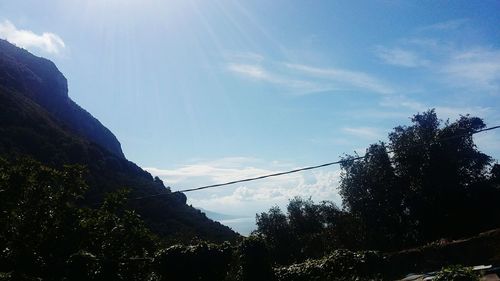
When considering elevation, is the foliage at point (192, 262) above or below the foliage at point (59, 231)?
below

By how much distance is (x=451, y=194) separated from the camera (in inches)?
1455

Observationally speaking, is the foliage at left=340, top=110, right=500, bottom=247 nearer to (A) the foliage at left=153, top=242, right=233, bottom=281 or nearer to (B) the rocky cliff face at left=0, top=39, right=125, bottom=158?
(A) the foliage at left=153, top=242, right=233, bottom=281

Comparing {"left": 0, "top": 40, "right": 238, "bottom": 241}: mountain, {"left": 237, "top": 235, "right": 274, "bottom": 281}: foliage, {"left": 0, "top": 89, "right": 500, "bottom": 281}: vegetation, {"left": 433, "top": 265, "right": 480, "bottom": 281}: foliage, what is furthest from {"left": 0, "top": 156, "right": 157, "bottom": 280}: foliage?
{"left": 0, "top": 40, "right": 238, "bottom": 241}: mountain

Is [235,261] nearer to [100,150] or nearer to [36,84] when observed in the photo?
[100,150]

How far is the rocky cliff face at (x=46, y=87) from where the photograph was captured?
263 feet

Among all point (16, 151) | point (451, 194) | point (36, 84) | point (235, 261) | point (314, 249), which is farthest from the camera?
point (36, 84)

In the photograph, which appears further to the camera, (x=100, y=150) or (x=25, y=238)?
(x=100, y=150)

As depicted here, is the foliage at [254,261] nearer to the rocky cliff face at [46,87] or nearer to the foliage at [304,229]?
the foliage at [304,229]

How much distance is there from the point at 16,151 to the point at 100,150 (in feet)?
81.4

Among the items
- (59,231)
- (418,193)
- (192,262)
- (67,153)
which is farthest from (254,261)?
(67,153)

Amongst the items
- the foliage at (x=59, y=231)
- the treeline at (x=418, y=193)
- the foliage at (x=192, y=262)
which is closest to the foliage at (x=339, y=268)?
the foliage at (x=192, y=262)

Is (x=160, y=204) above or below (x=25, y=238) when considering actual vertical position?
above

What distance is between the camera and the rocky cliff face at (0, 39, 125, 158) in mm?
80312

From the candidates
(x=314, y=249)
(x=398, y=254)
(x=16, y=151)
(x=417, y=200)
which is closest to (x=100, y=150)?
(x=16, y=151)
